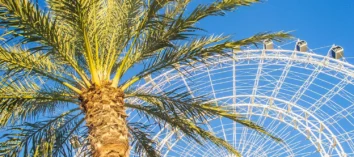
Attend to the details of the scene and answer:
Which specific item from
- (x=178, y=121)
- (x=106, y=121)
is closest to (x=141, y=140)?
(x=178, y=121)

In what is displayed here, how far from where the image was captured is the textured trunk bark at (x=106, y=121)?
323 inches

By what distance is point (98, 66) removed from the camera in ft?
30.9

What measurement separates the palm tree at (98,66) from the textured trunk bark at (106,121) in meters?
0.02

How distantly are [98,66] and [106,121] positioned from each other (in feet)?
4.10

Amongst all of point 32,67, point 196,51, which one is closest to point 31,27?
point 32,67

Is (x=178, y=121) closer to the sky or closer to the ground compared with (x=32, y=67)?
closer to the ground

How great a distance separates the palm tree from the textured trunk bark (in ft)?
0.05

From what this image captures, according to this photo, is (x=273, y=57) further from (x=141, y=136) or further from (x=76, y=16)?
(x=76, y=16)

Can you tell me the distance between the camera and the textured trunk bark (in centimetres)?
820

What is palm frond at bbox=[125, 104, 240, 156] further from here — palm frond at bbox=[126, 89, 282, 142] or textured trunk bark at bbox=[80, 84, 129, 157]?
textured trunk bark at bbox=[80, 84, 129, 157]

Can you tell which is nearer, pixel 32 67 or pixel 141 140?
pixel 32 67

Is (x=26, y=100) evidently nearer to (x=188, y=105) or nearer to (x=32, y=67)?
(x=32, y=67)

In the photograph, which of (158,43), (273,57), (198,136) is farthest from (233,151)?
(273,57)

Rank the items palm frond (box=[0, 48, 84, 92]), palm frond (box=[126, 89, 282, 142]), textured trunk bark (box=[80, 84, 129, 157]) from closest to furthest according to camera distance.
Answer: textured trunk bark (box=[80, 84, 129, 157]) → palm frond (box=[0, 48, 84, 92]) → palm frond (box=[126, 89, 282, 142])
